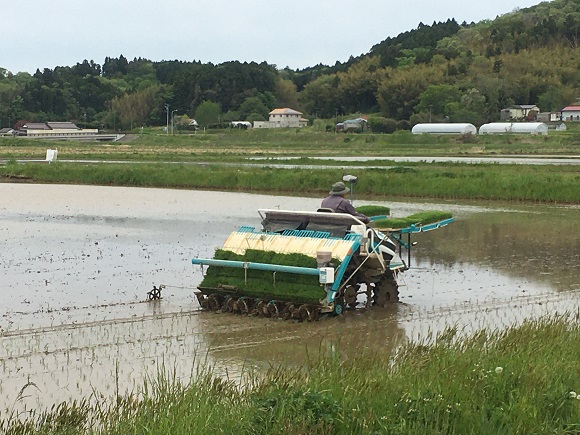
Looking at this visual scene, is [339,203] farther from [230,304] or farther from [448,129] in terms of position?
[448,129]

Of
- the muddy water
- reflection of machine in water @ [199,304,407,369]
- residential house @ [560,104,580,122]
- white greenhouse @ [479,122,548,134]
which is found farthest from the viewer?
residential house @ [560,104,580,122]

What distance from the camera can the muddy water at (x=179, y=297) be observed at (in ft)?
31.3

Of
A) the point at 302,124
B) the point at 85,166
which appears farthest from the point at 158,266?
the point at 302,124

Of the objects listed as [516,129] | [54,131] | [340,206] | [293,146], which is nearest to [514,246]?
[340,206]

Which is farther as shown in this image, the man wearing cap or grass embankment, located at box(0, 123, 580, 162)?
grass embankment, located at box(0, 123, 580, 162)

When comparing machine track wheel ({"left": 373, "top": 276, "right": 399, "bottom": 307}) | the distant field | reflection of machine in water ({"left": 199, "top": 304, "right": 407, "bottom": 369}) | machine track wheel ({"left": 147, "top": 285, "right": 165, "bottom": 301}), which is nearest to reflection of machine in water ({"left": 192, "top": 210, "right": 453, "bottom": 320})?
machine track wheel ({"left": 373, "top": 276, "right": 399, "bottom": 307})

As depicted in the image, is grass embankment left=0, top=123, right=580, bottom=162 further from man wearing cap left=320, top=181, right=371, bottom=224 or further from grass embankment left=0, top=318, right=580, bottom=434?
grass embankment left=0, top=318, right=580, bottom=434

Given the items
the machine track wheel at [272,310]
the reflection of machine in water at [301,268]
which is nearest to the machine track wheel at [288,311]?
the reflection of machine in water at [301,268]

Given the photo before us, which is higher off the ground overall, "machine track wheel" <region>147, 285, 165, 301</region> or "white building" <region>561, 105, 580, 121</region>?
"white building" <region>561, 105, 580, 121</region>

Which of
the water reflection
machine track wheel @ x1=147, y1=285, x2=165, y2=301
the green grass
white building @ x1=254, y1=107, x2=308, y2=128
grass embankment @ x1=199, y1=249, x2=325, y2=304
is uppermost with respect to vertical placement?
white building @ x1=254, y1=107, x2=308, y2=128

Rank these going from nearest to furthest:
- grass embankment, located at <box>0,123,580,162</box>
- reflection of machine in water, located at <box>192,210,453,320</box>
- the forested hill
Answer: reflection of machine in water, located at <box>192,210,453,320</box> < grass embankment, located at <box>0,123,580,162</box> < the forested hill

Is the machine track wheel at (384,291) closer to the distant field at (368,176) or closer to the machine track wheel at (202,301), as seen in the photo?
the machine track wheel at (202,301)

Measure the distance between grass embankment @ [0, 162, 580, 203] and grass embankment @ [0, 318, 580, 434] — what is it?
21.9 m

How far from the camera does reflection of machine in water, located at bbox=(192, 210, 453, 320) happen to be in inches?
Answer: 460
